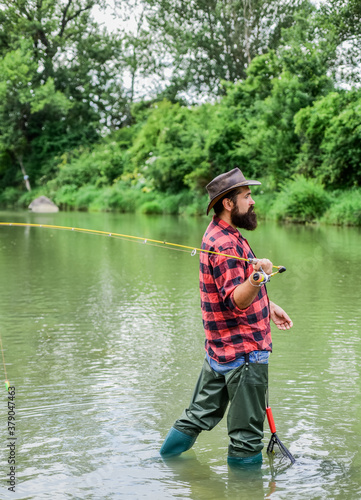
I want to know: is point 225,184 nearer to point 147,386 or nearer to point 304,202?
point 147,386

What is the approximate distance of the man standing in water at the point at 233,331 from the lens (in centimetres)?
387

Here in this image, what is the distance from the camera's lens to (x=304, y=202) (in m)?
27.3

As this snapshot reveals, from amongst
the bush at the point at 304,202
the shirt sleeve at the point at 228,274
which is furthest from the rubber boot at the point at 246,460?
the bush at the point at 304,202

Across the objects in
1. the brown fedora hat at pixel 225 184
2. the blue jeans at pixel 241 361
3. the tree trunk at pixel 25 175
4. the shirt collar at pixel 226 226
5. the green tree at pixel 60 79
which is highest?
the green tree at pixel 60 79

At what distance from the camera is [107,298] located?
1063 cm

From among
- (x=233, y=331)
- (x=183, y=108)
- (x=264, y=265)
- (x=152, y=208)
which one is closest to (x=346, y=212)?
(x=152, y=208)

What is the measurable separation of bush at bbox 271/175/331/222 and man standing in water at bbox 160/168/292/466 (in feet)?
75.0

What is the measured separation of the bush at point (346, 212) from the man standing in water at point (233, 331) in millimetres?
21804

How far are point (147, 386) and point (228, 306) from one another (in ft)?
8.02

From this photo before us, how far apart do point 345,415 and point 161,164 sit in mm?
33757

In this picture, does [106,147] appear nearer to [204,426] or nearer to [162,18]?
[162,18]

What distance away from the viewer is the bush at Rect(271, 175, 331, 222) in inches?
1054

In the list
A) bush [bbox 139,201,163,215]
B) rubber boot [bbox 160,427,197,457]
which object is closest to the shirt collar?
rubber boot [bbox 160,427,197,457]

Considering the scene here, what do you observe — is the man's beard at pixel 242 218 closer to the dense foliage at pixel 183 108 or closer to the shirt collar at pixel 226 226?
the shirt collar at pixel 226 226
